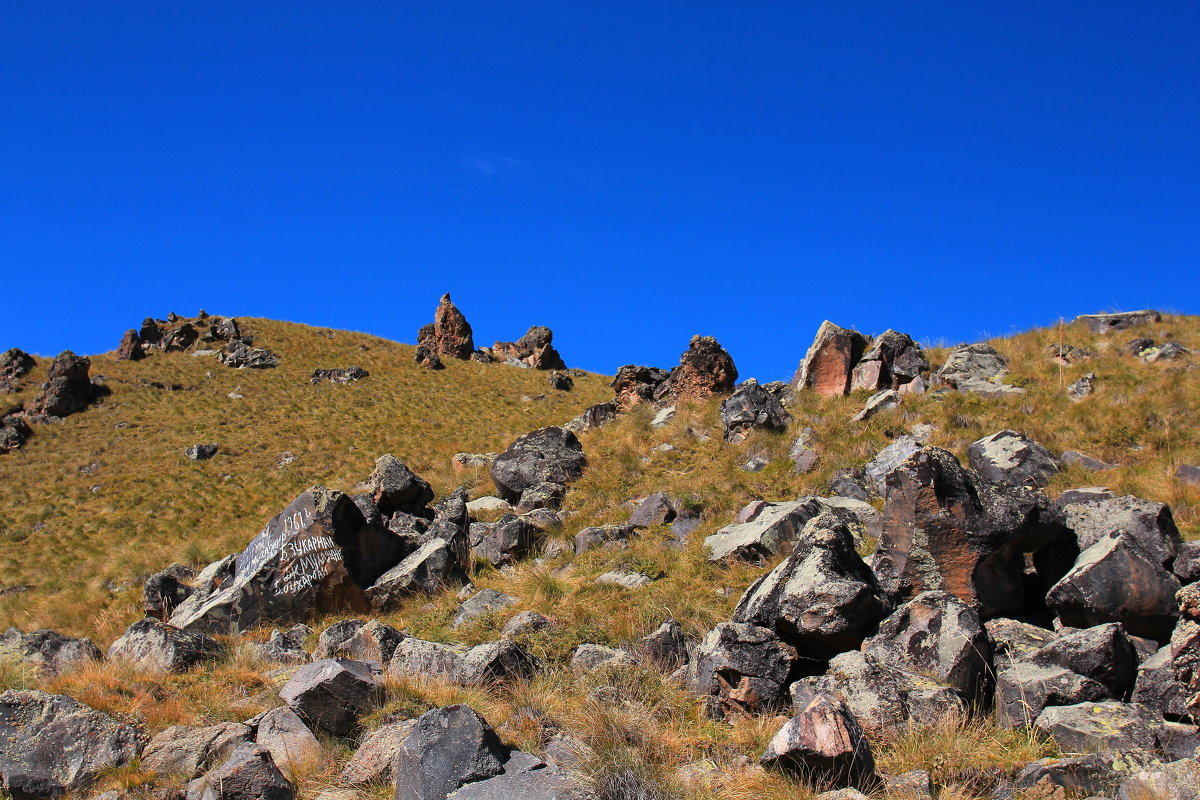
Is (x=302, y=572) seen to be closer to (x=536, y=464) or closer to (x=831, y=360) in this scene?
(x=536, y=464)

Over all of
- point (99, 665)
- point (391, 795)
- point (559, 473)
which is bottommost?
point (391, 795)

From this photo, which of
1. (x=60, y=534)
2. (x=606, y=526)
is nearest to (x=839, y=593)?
(x=606, y=526)

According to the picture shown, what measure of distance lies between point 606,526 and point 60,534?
22.2 m

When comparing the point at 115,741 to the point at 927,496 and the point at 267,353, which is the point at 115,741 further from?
the point at 267,353

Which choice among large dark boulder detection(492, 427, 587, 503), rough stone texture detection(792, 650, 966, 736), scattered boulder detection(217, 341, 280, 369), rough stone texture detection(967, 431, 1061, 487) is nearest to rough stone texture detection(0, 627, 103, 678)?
large dark boulder detection(492, 427, 587, 503)

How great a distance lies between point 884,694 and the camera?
237 inches

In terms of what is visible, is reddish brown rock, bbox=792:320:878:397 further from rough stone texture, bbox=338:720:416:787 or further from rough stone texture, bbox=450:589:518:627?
rough stone texture, bbox=338:720:416:787

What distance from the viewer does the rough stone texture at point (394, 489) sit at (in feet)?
47.6

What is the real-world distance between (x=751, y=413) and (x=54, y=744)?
1286 centimetres

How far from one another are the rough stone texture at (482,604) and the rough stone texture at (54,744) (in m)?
4.07

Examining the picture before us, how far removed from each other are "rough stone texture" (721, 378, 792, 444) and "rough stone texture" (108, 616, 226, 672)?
410 inches

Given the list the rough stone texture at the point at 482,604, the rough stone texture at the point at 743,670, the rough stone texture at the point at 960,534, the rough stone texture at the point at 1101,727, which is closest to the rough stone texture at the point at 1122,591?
the rough stone texture at the point at 960,534

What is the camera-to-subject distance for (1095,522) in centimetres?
795

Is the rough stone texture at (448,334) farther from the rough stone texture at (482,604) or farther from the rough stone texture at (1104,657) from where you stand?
the rough stone texture at (1104,657)
